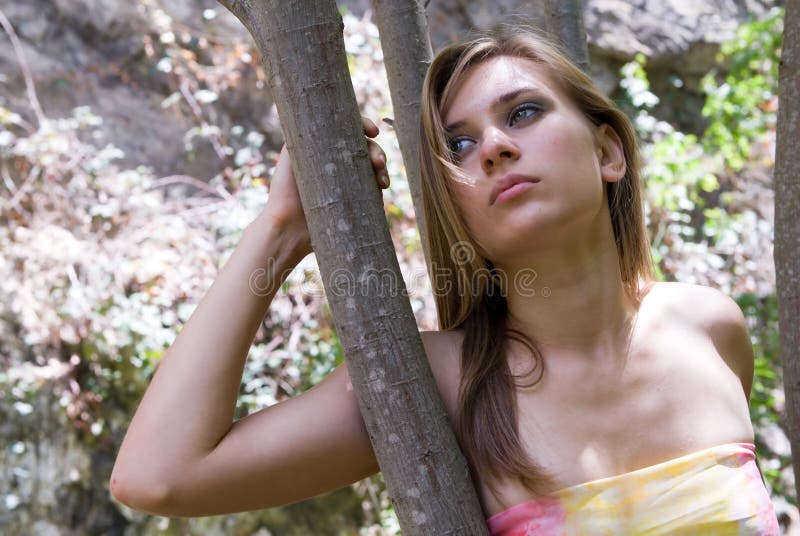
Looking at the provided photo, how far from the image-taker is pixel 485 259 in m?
1.52

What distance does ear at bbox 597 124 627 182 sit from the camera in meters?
1.58

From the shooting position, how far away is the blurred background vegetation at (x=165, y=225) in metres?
4.12

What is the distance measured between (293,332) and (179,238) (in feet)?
2.63

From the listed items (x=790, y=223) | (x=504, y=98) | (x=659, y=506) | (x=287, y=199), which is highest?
(x=504, y=98)

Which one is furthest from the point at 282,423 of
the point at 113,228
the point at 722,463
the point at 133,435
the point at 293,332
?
the point at 113,228

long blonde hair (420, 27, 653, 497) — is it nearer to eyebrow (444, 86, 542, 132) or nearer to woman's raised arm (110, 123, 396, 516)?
eyebrow (444, 86, 542, 132)

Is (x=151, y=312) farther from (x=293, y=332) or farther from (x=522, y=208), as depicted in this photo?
(x=522, y=208)

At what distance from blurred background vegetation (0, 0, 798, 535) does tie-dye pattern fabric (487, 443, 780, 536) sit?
270 cm

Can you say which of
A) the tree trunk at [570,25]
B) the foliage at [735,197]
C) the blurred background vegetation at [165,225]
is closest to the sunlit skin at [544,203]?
the tree trunk at [570,25]

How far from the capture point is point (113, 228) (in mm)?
4527

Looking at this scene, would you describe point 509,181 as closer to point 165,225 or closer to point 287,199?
point 287,199

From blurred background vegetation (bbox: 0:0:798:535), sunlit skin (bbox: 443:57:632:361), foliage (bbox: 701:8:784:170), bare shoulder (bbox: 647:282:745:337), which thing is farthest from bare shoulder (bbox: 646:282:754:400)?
foliage (bbox: 701:8:784:170)

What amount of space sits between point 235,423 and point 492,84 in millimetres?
721

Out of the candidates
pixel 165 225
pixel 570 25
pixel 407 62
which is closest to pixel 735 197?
pixel 165 225
